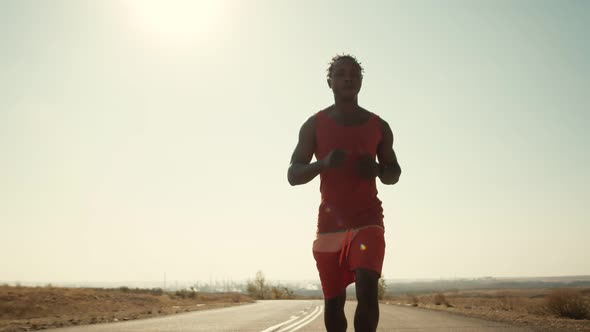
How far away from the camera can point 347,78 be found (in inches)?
146

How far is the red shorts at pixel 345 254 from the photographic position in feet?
10.7

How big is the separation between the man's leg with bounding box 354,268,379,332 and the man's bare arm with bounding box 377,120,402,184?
2.18 ft

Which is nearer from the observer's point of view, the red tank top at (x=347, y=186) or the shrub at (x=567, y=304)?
the red tank top at (x=347, y=186)

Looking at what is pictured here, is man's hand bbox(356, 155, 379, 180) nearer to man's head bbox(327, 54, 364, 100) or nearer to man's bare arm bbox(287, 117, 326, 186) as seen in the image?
man's bare arm bbox(287, 117, 326, 186)

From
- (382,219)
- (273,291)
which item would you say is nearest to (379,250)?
(382,219)

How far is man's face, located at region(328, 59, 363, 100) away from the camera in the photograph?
146 inches

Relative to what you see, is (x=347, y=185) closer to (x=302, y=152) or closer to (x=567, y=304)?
(x=302, y=152)

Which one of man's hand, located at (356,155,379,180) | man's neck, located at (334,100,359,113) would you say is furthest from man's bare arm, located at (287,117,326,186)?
man's hand, located at (356,155,379,180)

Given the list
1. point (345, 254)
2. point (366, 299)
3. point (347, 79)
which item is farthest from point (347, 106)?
point (366, 299)

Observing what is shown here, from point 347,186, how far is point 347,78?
77 cm

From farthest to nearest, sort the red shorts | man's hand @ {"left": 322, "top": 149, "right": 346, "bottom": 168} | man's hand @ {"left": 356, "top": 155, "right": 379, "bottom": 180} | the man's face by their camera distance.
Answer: the man's face
man's hand @ {"left": 356, "top": 155, "right": 379, "bottom": 180}
the red shorts
man's hand @ {"left": 322, "top": 149, "right": 346, "bottom": 168}

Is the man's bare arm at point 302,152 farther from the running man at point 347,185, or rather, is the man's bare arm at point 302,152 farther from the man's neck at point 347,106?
the man's neck at point 347,106

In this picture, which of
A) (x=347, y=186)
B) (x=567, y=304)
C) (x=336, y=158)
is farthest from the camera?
→ (x=567, y=304)

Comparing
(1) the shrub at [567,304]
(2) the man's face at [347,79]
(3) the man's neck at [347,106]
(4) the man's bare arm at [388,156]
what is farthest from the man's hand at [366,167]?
(1) the shrub at [567,304]
